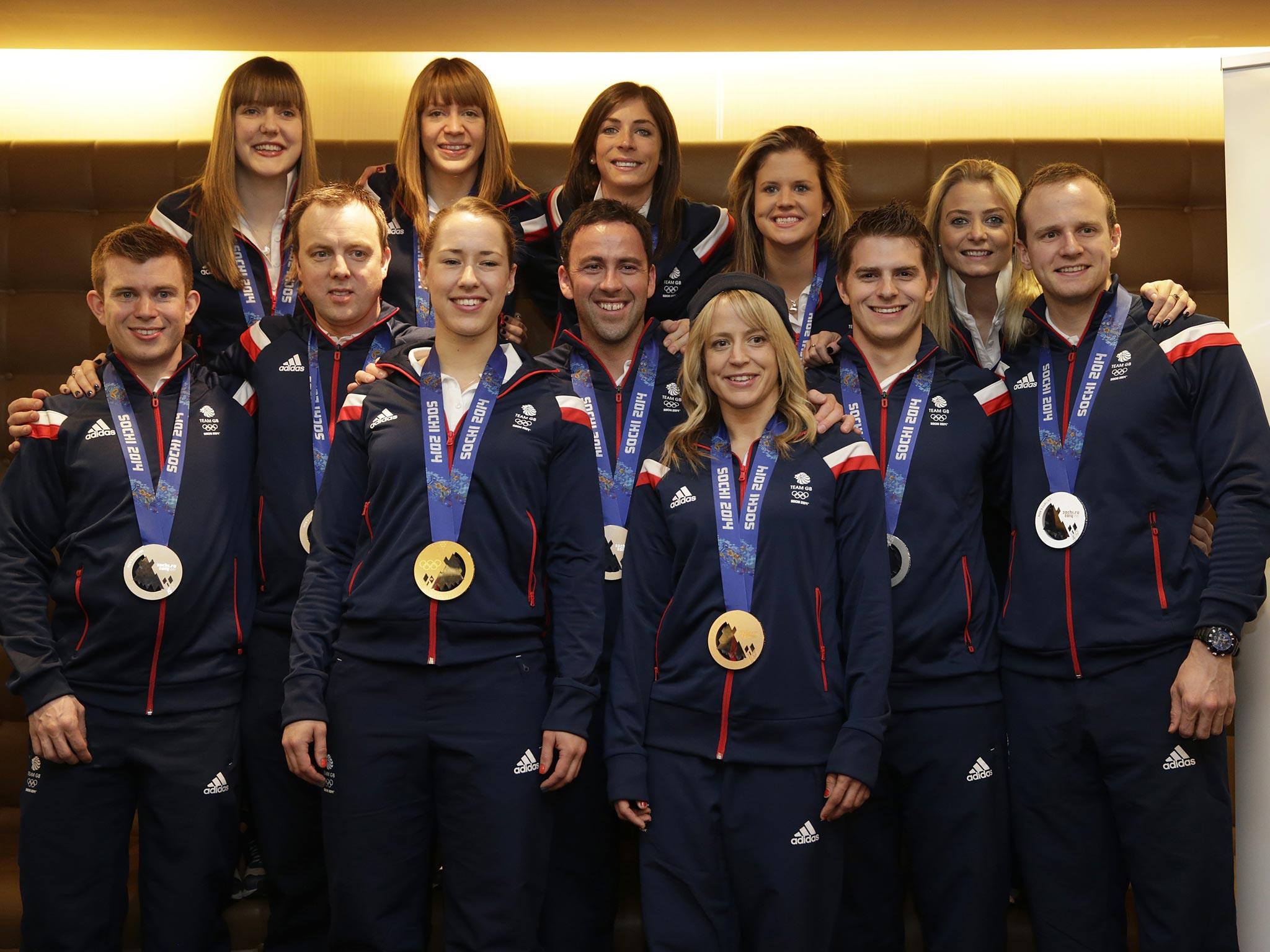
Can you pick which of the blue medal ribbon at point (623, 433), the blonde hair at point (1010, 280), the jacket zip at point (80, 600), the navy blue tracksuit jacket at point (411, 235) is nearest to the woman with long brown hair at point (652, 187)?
the navy blue tracksuit jacket at point (411, 235)

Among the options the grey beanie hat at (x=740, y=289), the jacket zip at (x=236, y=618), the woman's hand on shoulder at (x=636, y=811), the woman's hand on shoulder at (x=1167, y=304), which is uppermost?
the grey beanie hat at (x=740, y=289)

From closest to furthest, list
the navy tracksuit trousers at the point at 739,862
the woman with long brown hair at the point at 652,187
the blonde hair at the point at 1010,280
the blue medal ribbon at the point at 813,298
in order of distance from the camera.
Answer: the navy tracksuit trousers at the point at 739,862 → the blonde hair at the point at 1010,280 → the blue medal ribbon at the point at 813,298 → the woman with long brown hair at the point at 652,187

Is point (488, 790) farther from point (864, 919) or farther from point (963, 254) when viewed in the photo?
point (963, 254)

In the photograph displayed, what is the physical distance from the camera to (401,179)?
12.2ft

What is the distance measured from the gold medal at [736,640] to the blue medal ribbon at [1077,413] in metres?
0.90

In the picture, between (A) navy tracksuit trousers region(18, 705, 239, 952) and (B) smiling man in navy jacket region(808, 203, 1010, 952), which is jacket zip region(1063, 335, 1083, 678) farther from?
(A) navy tracksuit trousers region(18, 705, 239, 952)

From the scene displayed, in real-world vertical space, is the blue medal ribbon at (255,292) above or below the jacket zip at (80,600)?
above

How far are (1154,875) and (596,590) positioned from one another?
146 centimetres

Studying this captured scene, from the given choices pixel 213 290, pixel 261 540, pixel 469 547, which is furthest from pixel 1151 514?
pixel 213 290

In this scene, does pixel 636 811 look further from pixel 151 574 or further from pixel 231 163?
pixel 231 163

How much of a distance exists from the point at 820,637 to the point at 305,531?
138 cm

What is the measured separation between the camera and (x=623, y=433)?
3146 millimetres

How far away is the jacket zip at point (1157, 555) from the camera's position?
276 centimetres

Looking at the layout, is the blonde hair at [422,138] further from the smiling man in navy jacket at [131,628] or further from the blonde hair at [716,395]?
the blonde hair at [716,395]
